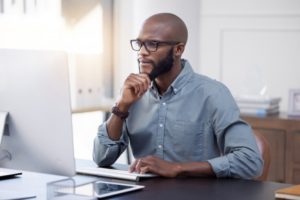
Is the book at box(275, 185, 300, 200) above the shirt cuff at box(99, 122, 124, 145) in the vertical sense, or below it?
below

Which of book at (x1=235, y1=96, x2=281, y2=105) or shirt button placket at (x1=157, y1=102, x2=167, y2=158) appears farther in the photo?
book at (x1=235, y1=96, x2=281, y2=105)

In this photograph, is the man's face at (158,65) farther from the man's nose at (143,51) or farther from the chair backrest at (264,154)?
the chair backrest at (264,154)

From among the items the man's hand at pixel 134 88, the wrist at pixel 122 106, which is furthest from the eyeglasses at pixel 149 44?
the wrist at pixel 122 106

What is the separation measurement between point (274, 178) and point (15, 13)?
1.87 m

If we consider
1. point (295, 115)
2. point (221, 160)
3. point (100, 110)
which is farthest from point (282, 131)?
point (221, 160)

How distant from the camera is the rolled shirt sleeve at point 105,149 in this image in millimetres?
2340

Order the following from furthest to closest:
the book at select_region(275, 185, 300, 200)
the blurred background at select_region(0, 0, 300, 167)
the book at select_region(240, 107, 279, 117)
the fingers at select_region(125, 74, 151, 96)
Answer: the blurred background at select_region(0, 0, 300, 167)
the book at select_region(240, 107, 279, 117)
the fingers at select_region(125, 74, 151, 96)
the book at select_region(275, 185, 300, 200)

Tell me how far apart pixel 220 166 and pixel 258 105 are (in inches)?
70.5

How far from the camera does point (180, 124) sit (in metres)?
2.36

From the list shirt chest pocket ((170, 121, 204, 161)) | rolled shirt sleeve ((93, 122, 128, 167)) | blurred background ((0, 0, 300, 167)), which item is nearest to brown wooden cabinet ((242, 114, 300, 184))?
blurred background ((0, 0, 300, 167))

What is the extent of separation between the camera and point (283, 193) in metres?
1.75

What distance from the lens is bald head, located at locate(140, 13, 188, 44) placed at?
7.67ft

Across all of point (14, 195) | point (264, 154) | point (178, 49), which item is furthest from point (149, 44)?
point (14, 195)

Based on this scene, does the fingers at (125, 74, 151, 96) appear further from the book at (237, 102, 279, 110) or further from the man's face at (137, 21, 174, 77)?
the book at (237, 102, 279, 110)
